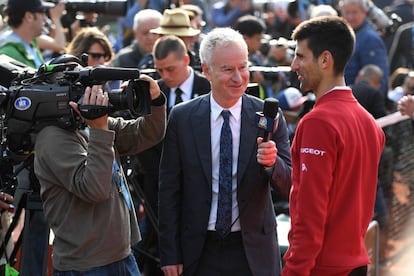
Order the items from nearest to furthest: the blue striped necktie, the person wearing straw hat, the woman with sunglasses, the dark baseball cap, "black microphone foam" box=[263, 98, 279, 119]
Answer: "black microphone foam" box=[263, 98, 279, 119] → the blue striped necktie → the woman with sunglasses → the dark baseball cap → the person wearing straw hat

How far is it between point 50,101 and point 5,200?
0.78 metres

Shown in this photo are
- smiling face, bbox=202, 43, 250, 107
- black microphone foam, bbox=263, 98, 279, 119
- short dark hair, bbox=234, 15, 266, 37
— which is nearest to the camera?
black microphone foam, bbox=263, 98, 279, 119

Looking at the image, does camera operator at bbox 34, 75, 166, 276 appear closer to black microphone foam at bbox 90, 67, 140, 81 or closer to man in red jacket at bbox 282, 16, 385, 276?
black microphone foam at bbox 90, 67, 140, 81

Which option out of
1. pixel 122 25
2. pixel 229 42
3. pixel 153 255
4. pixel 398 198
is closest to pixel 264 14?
pixel 122 25

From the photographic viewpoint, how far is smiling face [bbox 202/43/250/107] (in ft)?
14.5

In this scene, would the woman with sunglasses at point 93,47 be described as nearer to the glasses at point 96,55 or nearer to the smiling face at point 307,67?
the glasses at point 96,55

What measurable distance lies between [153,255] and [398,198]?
8.43 feet

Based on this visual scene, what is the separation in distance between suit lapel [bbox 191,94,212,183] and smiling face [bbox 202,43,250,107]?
0.11m

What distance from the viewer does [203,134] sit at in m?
4.40

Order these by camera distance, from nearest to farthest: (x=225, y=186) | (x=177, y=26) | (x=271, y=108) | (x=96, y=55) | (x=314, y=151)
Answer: (x=314, y=151), (x=271, y=108), (x=225, y=186), (x=96, y=55), (x=177, y=26)

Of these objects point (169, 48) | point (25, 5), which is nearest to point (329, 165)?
point (169, 48)

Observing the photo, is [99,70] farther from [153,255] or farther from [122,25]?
[122,25]

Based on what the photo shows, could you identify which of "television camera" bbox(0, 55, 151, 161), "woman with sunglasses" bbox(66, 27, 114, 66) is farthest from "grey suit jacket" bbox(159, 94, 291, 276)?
"woman with sunglasses" bbox(66, 27, 114, 66)

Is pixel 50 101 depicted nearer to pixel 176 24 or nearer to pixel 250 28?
pixel 176 24
